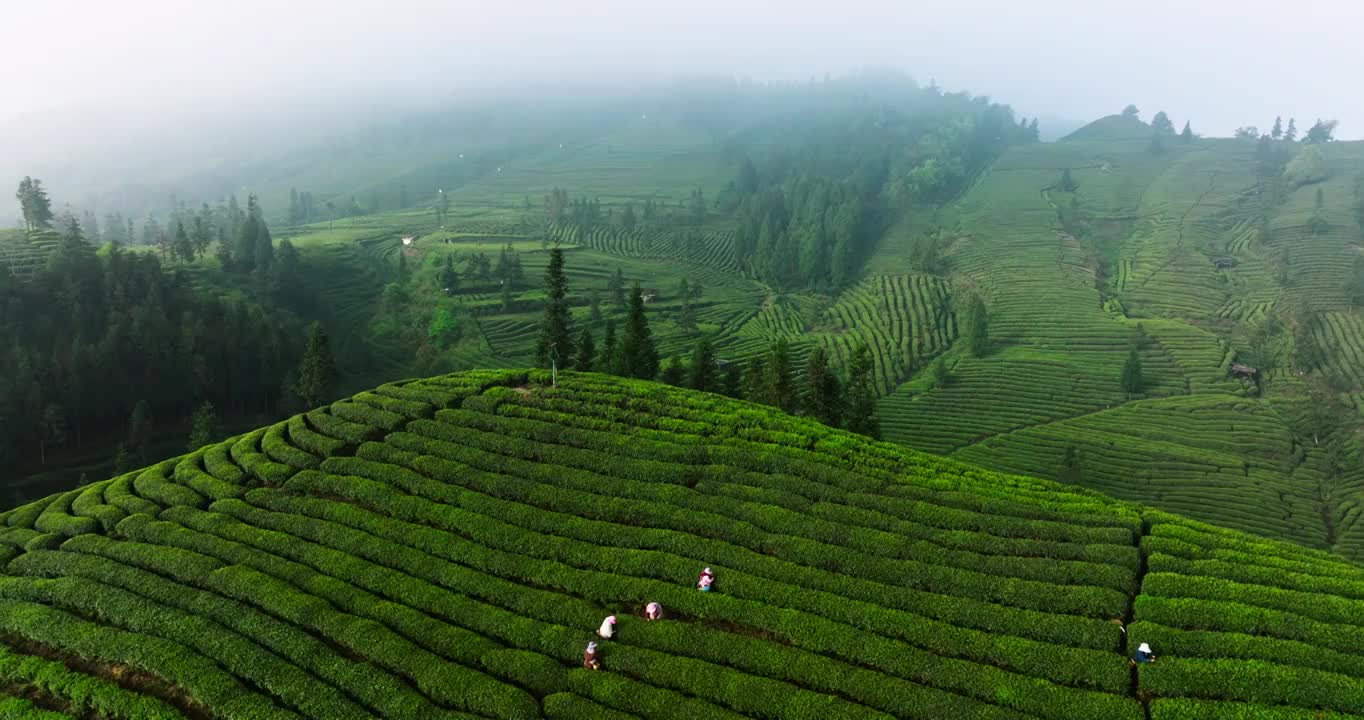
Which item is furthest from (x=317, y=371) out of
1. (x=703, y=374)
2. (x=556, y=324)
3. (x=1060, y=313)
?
(x=1060, y=313)

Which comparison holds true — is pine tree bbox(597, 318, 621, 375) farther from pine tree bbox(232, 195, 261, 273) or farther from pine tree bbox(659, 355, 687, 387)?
pine tree bbox(232, 195, 261, 273)

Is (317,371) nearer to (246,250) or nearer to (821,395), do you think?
(821,395)

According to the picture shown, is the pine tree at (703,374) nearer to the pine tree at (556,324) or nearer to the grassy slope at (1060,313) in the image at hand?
the pine tree at (556,324)

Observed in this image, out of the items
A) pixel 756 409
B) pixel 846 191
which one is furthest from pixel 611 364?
pixel 846 191

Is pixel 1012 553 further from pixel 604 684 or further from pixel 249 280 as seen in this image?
pixel 249 280

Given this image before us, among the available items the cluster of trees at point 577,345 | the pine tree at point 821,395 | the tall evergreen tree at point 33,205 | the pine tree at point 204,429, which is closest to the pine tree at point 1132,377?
the pine tree at point 821,395
